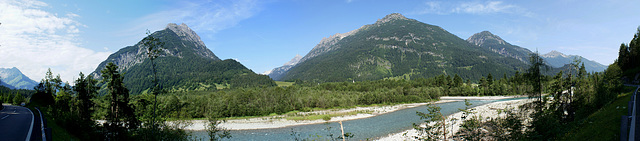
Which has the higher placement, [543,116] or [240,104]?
[543,116]

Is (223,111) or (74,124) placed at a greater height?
(74,124)

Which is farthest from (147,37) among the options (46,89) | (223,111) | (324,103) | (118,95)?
(324,103)

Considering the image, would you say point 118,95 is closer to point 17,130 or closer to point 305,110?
point 17,130

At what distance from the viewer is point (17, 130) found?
518 inches

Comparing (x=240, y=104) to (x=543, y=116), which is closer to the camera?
(x=543, y=116)

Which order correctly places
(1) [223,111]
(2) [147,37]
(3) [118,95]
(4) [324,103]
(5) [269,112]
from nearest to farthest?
(2) [147,37]
(3) [118,95]
(1) [223,111]
(5) [269,112]
(4) [324,103]

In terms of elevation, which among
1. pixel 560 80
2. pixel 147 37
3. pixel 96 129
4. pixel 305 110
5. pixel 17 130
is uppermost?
pixel 147 37

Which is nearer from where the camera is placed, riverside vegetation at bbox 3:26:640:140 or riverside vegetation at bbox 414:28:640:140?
riverside vegetation at bbox 414:28:640:140

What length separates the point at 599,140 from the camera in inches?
440

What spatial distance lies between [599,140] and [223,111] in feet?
229

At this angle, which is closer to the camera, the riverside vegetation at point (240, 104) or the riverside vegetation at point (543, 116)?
the riverside vegetation at point (543, 116)

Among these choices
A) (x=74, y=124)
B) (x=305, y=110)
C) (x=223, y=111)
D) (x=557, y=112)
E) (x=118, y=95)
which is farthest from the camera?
(x=305, y=110)

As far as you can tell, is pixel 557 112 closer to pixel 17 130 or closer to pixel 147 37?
pixel 147 37

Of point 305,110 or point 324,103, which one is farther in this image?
point 324,103
